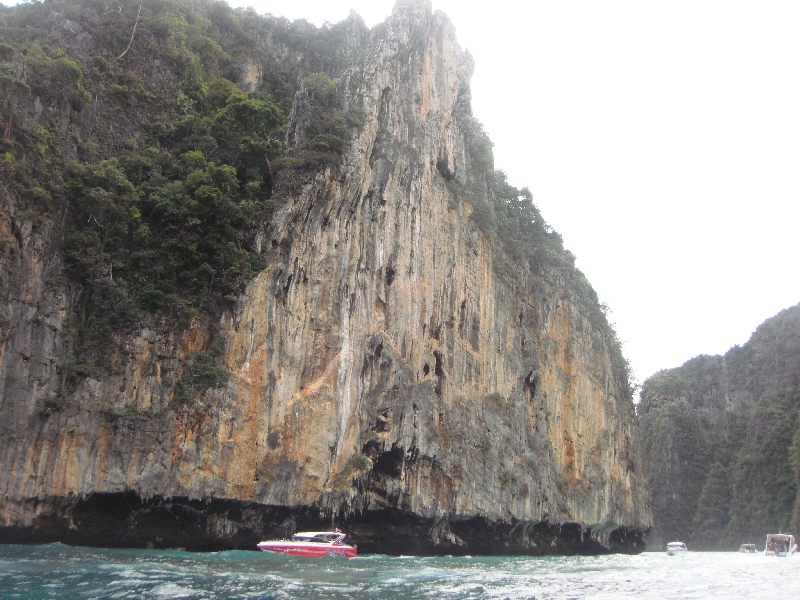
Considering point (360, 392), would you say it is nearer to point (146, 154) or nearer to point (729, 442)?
point (146, 154)

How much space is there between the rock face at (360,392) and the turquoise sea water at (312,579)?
1.95m

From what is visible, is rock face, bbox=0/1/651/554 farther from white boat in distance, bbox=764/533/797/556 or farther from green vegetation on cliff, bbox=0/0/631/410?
white boat in distance, bbox=764/533/797/556

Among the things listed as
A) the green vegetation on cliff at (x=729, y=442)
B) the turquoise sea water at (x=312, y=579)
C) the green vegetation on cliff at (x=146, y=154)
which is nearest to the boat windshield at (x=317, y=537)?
the turquoise sea water at (x=312, y=579)

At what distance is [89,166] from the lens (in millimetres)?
23688

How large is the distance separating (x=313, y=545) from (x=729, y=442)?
64046 millimetres

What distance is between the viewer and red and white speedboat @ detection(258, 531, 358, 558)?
73.6ft

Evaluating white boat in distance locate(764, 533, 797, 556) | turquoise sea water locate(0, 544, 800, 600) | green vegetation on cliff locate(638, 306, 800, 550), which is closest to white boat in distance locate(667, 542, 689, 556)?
white boat in distance locate(764, 533, 797, 556)

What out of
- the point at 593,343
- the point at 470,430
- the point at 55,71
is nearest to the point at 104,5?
the point at 55,71

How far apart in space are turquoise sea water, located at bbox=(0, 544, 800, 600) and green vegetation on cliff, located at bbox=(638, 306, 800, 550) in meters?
46.2

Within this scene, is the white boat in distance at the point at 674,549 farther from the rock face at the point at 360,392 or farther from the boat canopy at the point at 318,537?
the boat canopy at the point at 318,537

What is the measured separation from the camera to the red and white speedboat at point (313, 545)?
73.6 feet

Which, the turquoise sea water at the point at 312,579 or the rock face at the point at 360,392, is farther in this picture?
the rock face at the point at 360,392

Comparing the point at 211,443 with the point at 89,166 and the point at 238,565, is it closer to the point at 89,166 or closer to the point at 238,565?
the point at 238,565

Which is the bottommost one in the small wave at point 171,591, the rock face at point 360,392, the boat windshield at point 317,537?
the small wave at point 171,591
